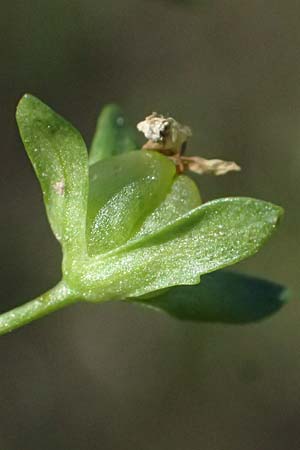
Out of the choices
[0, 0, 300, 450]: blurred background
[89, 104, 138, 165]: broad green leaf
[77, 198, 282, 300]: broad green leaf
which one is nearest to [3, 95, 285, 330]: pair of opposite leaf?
[77, 198, 282, 300]: broad green leaf

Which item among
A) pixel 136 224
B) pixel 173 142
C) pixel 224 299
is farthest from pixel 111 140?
pixel 224 299

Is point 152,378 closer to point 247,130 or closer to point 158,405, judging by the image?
point 158,405

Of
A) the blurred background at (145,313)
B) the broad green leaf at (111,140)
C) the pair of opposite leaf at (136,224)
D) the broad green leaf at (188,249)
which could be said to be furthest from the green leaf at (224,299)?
the blurred background at (145,313)

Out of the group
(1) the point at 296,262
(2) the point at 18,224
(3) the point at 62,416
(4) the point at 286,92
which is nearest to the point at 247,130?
(4) the point at 286,92

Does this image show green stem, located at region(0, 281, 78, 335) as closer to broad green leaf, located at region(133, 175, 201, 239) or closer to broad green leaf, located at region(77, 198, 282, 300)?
broad green leaf, located at region(77, 198, 282, 300)

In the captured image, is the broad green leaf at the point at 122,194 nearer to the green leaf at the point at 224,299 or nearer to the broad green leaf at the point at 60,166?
the broad green leaf at the point at 60,166

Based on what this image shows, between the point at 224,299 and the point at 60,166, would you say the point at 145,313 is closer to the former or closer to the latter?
the point at 224,299
